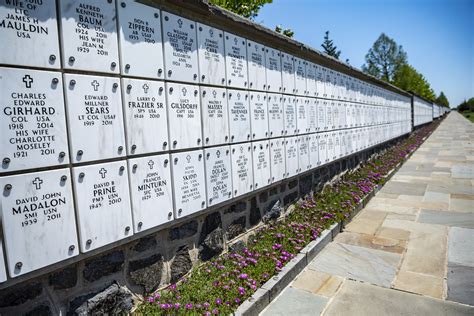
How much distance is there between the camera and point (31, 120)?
1850mm

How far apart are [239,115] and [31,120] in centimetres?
214

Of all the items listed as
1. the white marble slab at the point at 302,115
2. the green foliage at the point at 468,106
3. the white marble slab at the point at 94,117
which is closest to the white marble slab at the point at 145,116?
the white marble slab at the point at 94,117

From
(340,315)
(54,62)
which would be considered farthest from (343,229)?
(54,62)

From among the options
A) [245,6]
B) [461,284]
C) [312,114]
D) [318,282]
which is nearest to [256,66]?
[312,114]

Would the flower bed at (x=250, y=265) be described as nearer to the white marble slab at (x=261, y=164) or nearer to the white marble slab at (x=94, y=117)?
the white marble slab at (x=261, y=164)

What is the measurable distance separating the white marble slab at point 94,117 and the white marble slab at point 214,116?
0.95 m

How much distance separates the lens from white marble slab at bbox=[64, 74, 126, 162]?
2.06 m

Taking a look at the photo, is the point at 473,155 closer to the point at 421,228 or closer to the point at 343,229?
the point at 421,228

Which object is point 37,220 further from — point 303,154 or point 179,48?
point 303,154

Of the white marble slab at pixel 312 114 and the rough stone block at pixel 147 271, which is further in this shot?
A: the white marble slab at pixel 312 114

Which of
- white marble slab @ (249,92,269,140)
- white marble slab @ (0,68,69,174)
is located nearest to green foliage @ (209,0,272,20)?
white marble slab @ (249,92,269,140)

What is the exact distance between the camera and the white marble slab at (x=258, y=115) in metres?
3.87

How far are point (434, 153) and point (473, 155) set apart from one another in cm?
134

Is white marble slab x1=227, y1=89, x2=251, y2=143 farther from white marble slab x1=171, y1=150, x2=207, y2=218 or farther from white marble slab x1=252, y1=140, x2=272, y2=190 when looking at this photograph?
white marble slab x1=171, y1=150, x2=207, y2=218
